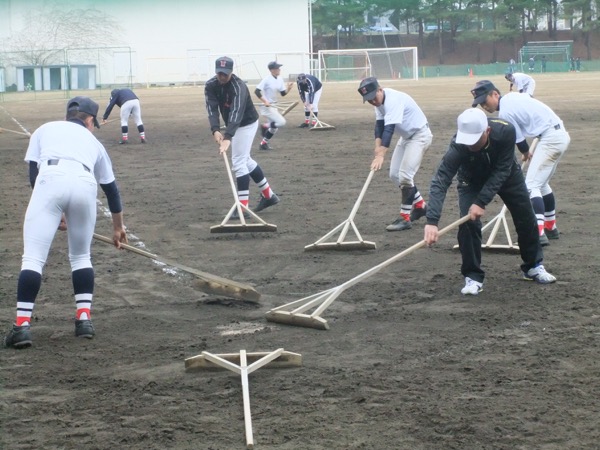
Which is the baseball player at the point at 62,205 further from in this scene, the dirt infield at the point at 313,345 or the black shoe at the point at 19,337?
the dirt infield at the point at 313,345

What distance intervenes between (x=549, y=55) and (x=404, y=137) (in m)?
72.0

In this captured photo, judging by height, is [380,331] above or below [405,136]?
below

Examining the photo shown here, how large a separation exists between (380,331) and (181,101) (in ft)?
122

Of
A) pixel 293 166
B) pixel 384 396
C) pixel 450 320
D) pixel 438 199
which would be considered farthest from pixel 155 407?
pixel 293 166

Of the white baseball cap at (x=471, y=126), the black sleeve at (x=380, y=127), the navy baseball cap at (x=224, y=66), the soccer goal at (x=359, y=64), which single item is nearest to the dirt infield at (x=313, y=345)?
the black sleeve at (x=380, y=127)

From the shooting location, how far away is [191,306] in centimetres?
843

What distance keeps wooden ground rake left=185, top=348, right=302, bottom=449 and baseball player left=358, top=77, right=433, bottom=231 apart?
5.09 m

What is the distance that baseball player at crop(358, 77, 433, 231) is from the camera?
11297 mm

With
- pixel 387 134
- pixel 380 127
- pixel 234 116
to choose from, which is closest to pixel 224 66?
pixel 234 116

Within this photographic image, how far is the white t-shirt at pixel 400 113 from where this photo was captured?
1131cm

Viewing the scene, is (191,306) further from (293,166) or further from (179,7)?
(179,7)

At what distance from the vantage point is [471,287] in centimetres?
855

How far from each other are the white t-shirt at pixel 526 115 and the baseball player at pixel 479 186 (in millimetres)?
1946

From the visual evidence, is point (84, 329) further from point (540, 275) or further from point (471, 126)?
point (540, 275)
